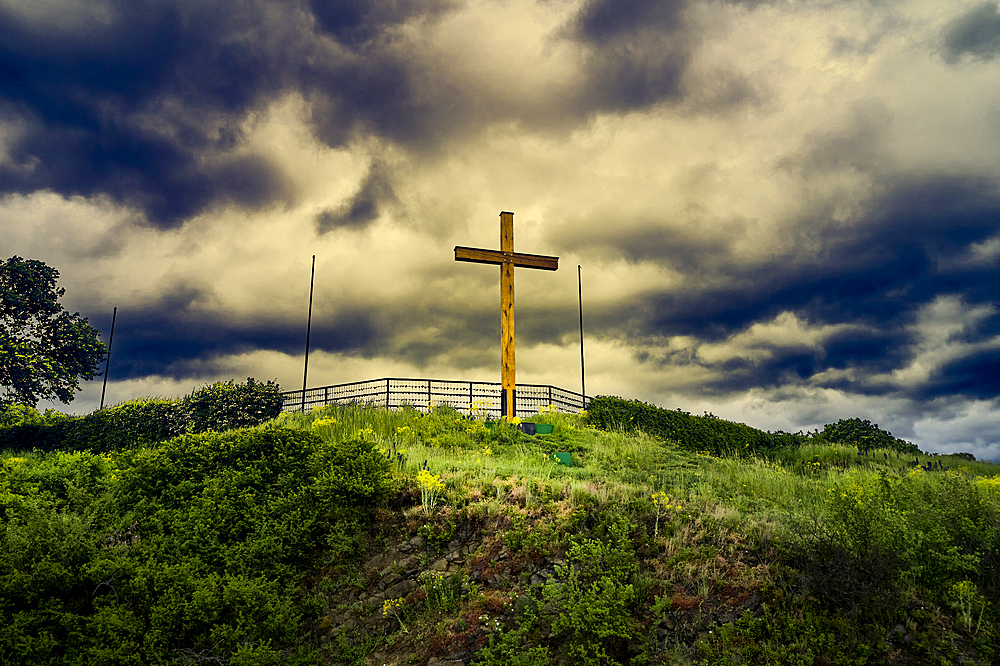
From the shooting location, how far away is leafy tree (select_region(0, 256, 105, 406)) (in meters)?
24.5

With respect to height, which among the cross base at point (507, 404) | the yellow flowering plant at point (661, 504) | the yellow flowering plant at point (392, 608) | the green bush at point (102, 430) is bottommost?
the yellow flowering plant at point (392, 608)

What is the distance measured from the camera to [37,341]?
2567 centimetres

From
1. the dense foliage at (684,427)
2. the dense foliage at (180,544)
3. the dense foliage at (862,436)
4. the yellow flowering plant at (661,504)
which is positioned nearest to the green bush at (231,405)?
the dense foliage at (180,544)

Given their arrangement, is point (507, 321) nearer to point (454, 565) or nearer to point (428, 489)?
point (428, 489)

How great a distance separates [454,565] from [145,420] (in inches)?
624

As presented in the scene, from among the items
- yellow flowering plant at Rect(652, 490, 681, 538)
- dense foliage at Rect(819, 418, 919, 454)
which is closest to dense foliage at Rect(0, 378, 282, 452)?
yellow flowering plant at Rect(652, 490, 681, 538)

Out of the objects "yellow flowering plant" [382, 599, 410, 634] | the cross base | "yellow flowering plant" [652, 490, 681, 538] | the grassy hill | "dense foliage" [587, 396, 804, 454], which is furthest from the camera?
"dense foliage" [587, 396, 804, 454]

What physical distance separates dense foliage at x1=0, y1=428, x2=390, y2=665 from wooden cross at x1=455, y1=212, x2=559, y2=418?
974 centimetres

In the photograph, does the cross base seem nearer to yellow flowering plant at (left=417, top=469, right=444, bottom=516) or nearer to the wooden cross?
the wooden cross

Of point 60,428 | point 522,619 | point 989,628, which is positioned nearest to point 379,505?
point 522,619

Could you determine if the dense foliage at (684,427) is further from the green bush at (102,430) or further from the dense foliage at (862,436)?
the green bush at (102,430)

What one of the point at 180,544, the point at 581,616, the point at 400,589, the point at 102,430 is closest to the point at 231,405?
the point at 102,430

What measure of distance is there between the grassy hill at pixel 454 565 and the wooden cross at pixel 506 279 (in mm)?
9242

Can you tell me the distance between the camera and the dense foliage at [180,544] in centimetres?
722
